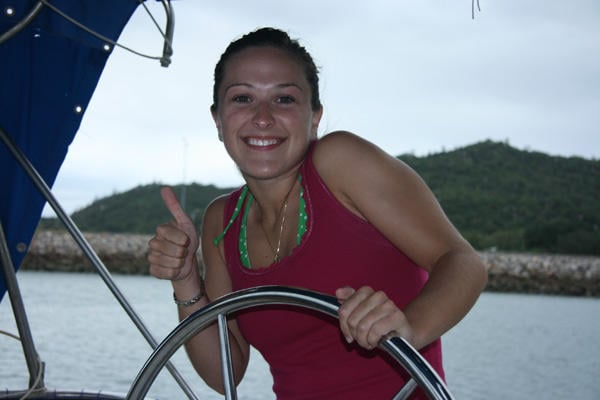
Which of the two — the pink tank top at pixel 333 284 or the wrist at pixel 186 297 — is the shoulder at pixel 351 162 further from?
the wrist at pixel 186 297

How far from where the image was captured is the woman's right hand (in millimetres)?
954

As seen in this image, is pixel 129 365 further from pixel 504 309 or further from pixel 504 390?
pixel 504 309

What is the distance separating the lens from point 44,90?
132 cm

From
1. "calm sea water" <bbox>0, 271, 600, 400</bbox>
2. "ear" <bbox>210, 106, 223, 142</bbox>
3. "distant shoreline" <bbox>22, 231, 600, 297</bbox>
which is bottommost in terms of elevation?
"distant shoreline" <bbox>22, 231, 600, 297</bbox>

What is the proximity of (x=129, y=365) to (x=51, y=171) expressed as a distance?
653cm

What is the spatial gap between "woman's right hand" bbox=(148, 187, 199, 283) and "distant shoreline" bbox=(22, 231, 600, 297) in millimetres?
25552

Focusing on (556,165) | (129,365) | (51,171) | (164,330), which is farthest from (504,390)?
(556,165)

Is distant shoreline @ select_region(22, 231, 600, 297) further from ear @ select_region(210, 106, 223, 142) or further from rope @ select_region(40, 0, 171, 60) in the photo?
ear @ select_region(210, 106, 223, 142)

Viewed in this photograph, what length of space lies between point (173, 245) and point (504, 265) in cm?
→ 2682

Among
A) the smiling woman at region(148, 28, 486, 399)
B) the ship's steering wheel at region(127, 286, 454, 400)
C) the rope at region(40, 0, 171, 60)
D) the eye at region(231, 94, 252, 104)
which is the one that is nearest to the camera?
the ship's steering wheel at region(127, 286, 454, 400)

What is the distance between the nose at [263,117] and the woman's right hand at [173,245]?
162 mm

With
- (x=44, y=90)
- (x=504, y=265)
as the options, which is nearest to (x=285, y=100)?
(x=44, y=90)

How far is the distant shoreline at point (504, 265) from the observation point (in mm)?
25391

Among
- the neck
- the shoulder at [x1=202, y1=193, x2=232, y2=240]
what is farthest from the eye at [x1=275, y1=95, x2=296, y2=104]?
the shoulder at [x1=202, y1=193, x2=232, y2=240]
